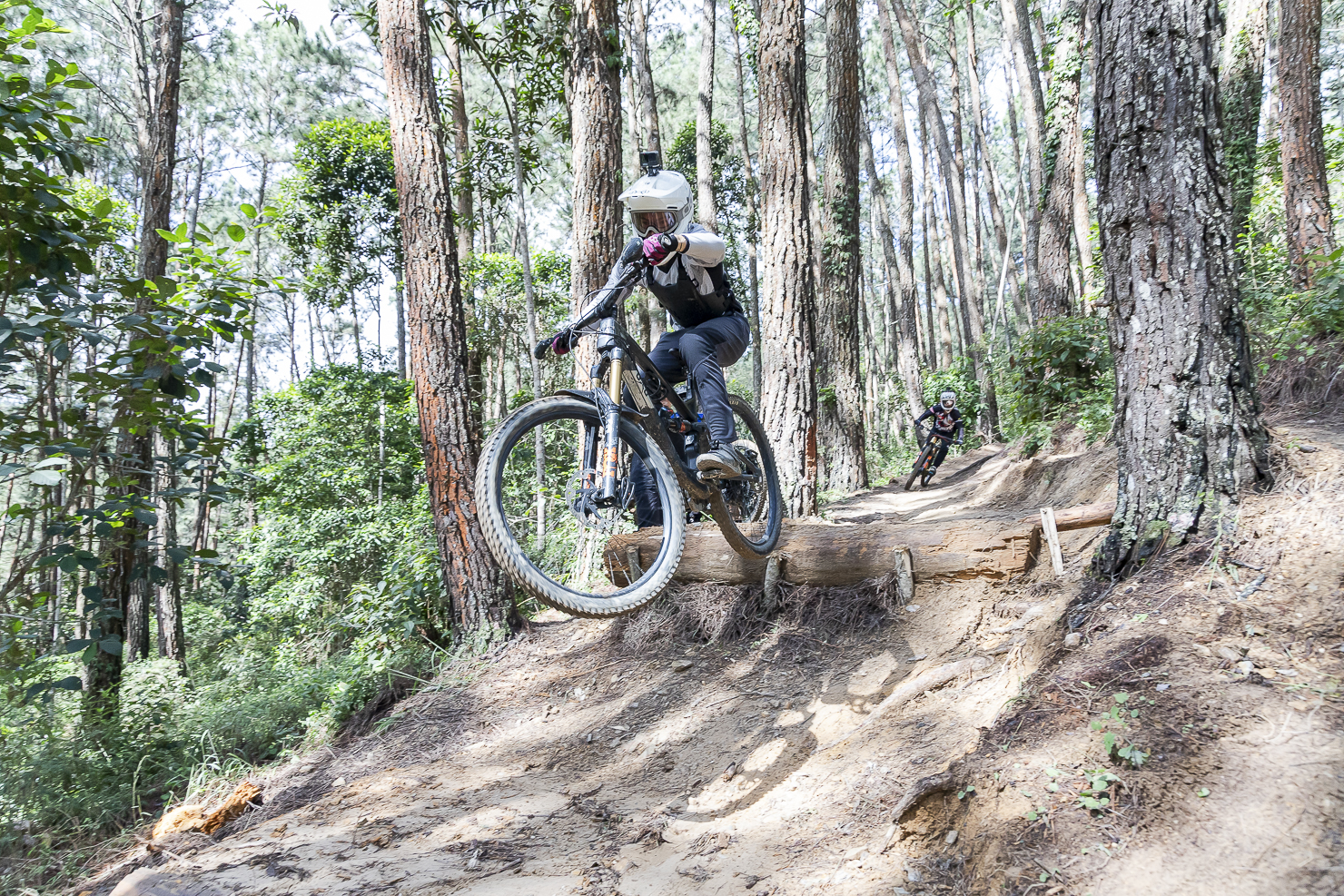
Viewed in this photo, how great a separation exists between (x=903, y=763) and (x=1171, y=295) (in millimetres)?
2358

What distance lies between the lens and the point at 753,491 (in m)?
5.54

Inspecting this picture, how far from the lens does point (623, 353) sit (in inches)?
138

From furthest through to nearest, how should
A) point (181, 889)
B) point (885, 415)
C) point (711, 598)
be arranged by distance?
→ point (885, 415) → point (711, 598) → point (181, 889)

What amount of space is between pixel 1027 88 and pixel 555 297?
37.1ft

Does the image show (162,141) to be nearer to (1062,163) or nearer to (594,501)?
(594,501)

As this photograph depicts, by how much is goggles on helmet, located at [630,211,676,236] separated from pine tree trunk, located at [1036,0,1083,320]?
359 inches

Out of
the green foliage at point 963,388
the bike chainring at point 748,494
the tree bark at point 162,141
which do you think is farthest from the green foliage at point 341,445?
the green foliage at point 963,388

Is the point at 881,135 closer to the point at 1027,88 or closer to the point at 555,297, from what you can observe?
the point at 1027,88

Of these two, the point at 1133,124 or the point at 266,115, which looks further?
the point at 266,115

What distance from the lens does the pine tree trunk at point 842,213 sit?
998 centimetres

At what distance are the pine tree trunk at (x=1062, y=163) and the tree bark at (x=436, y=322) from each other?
878 cm

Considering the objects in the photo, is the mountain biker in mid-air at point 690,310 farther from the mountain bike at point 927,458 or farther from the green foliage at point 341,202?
the green foliage at point 341,202

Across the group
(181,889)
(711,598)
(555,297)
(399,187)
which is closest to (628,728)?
(711,598)

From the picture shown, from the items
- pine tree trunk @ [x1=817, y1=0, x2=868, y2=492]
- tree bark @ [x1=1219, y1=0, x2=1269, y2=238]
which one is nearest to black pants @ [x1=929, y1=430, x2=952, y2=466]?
pine tree trunk @ [x1=817, y1=0, x2=868, y2=492]
